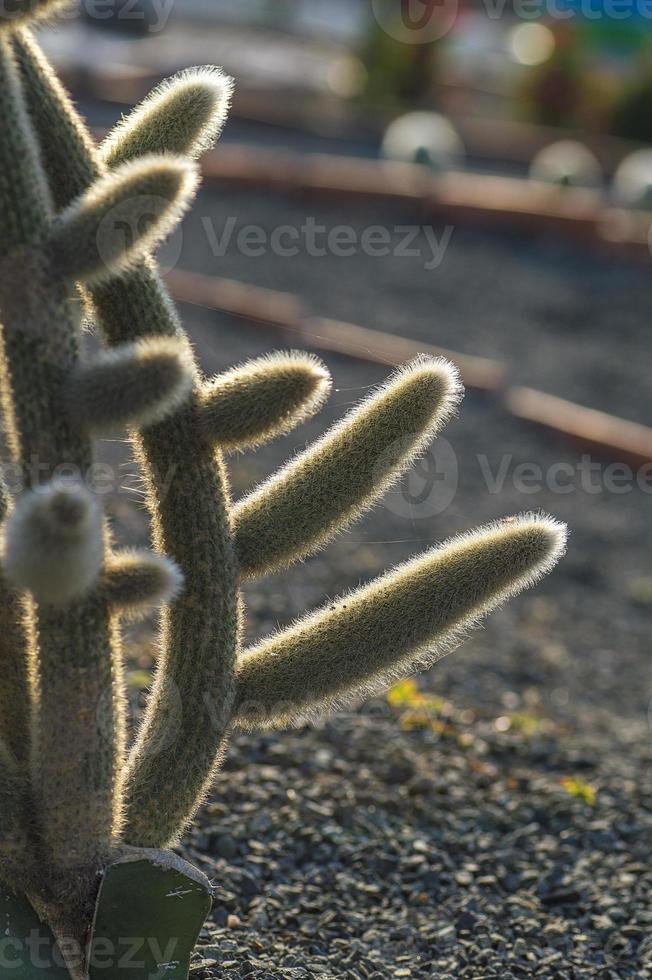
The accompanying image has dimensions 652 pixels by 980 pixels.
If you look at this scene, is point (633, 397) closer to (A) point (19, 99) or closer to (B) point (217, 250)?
(B) point (217, 250)

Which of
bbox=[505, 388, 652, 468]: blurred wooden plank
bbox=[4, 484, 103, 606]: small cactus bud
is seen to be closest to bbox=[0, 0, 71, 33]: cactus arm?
bbox=[4, 484, 103, 606]: small cactus bud

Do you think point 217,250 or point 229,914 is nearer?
point 229,914

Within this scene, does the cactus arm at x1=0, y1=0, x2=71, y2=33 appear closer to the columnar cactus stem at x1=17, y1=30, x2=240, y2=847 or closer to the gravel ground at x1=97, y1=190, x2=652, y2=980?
the columnar cactus stem at x1=17, y1=30, x2=240, y2=847

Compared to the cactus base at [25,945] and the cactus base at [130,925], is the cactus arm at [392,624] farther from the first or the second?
the cactus base at [25,945]

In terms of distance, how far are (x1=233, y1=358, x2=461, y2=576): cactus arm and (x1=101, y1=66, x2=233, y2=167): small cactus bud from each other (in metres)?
0.51

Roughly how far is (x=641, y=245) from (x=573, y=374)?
179 centimetres

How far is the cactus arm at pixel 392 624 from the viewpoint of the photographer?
1.98 meters

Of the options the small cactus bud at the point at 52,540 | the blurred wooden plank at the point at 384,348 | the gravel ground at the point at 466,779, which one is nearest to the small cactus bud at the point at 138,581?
the small cactus bud at the point at 52,540

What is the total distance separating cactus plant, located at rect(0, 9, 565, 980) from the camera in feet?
5.45

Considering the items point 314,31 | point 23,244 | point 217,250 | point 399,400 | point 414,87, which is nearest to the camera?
point 23,244

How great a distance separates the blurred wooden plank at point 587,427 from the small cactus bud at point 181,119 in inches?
151

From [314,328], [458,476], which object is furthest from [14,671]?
→ [314,328]

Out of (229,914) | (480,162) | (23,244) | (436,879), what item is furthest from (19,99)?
(480,162)

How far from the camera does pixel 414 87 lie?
13.2 meters
